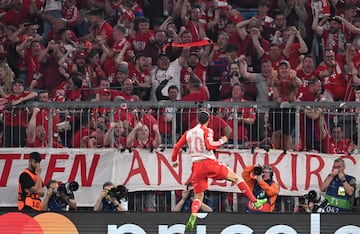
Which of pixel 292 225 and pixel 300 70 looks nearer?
pixel 292 225

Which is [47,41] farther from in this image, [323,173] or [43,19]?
[323,173]

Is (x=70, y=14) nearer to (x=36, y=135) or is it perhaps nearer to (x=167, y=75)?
(x=167, y=75)

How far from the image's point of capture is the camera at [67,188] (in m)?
21.9

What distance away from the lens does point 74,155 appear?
899 inches

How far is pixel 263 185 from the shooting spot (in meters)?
21.8

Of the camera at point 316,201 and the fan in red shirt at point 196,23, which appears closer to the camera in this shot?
the camera at point 316,201

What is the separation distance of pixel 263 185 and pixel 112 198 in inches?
88.9

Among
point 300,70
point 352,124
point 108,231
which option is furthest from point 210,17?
point 108,231

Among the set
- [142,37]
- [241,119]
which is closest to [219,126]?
[241,119]

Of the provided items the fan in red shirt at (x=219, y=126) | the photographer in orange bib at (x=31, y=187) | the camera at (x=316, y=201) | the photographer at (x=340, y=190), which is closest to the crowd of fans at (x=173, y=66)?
the fan in red shirt at (x=219, y=126)

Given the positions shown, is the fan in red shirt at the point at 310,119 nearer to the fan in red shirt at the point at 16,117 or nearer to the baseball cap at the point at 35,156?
the baseball cap at the point at 35,156

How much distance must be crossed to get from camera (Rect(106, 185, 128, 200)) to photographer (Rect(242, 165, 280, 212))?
1.84 metres

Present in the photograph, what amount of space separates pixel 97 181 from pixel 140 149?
2.73 ft

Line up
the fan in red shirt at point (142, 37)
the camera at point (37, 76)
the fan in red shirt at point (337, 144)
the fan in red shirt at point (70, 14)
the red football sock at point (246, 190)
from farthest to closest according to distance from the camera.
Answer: the fan in red shirt at point (70, 14) → the fan in red shirt at point (142, 37) → the camera at point (37, 76) → the fan in red shirt at point (337, 144) → the red football sock at point (246, 190)
